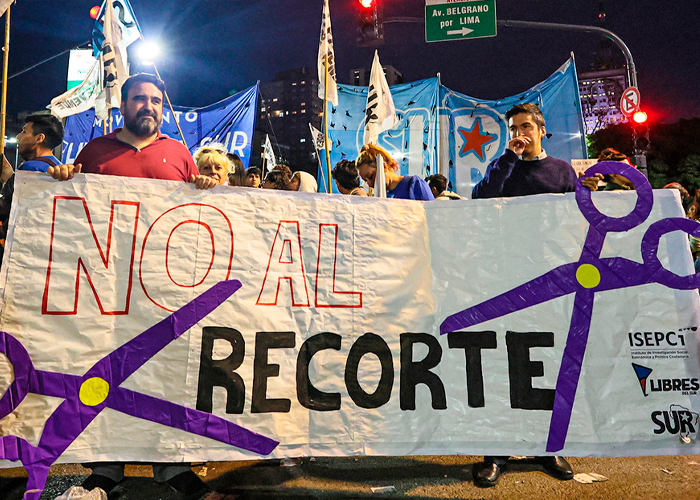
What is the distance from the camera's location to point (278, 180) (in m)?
4.92

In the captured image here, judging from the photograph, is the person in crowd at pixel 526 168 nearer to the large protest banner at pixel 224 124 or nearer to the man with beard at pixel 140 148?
the man with beard at pixel 140 148

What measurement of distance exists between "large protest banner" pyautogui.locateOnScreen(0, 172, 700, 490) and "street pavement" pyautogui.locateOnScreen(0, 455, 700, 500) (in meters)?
0.33

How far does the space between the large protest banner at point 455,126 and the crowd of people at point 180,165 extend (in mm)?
5100

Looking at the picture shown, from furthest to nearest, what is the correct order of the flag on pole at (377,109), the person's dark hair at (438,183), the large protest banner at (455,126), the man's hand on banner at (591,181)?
the large protest banner at (455,126), the flag on pole at (377,109), the person's dark hair at (438,183), the man's hand on banner at (591,181)

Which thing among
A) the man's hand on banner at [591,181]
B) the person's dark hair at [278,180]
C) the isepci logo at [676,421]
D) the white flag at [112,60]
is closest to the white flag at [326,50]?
the person's dark hair at [278,180]

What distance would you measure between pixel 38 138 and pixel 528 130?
3173 mm

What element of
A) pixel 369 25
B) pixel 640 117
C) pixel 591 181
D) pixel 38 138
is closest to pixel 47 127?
pixel 38 138

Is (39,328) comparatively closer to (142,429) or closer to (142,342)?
(142,342)

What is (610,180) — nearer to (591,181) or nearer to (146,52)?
(591,181)

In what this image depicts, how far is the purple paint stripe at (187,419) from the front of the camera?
2.41 metres

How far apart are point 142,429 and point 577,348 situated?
2126mm

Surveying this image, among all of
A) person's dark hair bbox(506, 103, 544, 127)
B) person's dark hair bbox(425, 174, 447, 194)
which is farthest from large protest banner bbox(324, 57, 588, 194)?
person's dark hair bbox(506, 103, 544, 127)

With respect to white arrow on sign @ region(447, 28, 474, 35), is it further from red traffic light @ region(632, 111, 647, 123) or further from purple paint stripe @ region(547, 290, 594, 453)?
purple paint stripe @ region(547, 290, 594, 453)

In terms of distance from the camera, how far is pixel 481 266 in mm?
2762
